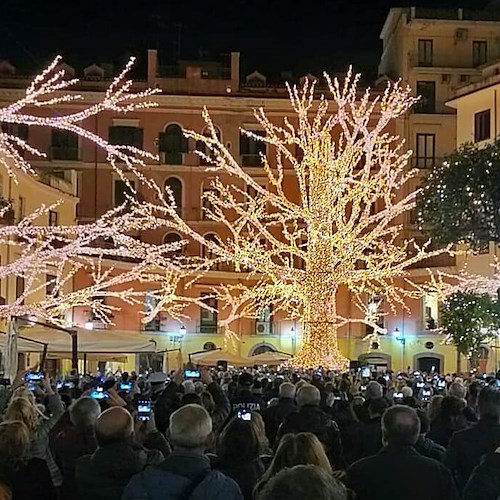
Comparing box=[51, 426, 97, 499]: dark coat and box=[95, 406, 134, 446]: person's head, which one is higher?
box=[95, 406, 134, 446]: person's head

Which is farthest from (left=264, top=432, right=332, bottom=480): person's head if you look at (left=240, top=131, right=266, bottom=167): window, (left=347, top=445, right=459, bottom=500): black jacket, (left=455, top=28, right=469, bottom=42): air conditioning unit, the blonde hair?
(left=455, top=28, right=469, bottom=42): air conditioning unit

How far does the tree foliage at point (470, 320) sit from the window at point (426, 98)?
1292 cm

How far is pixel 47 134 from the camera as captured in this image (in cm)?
5262

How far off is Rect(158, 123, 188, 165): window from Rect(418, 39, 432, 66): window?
11.7 m

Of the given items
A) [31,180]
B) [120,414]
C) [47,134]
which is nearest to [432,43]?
[47,134]

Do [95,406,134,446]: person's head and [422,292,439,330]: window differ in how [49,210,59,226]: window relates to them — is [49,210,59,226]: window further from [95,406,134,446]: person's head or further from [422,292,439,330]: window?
[95,406,134,446]: person's head

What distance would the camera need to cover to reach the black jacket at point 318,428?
9.98m

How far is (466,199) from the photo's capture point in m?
30.3

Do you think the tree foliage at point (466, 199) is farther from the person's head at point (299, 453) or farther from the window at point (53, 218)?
the person's head at point (299, 453)

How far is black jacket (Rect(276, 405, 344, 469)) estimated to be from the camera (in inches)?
393

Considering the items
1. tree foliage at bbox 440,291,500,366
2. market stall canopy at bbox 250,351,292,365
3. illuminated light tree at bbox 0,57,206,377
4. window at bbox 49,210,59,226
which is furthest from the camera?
window at bbox 49,210,59,226

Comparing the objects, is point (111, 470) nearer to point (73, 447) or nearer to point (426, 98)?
point (73, 447)

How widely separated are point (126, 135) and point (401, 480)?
47.8 meters

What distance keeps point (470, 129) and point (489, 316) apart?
29.2 feet
